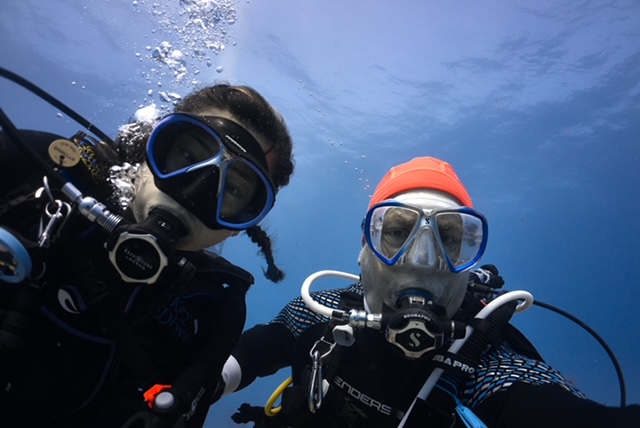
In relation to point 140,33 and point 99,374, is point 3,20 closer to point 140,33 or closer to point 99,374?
point 140,33

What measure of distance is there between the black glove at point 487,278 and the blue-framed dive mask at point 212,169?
2177 mm

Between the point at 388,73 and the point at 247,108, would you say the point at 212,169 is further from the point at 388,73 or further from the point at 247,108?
the point at 388,73

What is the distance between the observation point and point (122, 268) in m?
1.91

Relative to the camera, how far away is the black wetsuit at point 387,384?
1.83 m

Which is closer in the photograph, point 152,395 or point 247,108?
point 152,395

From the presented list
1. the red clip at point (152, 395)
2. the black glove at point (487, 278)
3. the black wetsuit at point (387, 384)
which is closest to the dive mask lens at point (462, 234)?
the black wetsuit at point (387, 384)

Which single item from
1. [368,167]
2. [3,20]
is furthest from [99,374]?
[368,167]

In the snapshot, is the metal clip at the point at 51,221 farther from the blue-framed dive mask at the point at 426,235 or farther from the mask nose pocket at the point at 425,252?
the mask nose pocket at the point at 425,252

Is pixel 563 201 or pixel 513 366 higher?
pixel 563 201

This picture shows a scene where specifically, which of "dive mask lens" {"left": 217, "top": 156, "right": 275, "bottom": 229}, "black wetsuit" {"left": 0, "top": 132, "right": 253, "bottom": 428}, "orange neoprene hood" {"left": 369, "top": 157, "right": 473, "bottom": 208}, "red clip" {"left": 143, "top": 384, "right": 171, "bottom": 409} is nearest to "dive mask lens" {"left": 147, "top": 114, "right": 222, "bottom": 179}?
"dive mask lens" {"left": 217, "top": 156, "right": 275, "bottom": 229}

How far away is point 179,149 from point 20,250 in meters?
1.10

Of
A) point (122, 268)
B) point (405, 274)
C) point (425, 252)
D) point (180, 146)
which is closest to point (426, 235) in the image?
point (425, 252)

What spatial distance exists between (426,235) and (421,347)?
0.79 meters

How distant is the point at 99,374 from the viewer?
2234 mm
